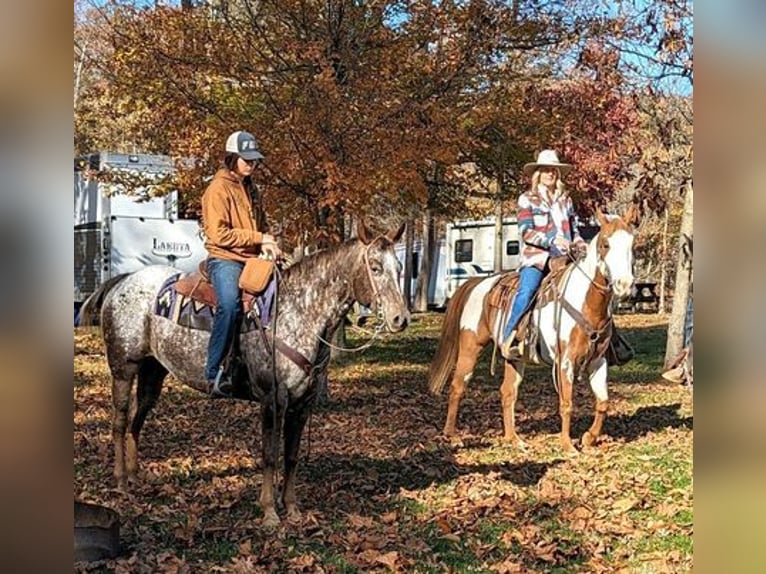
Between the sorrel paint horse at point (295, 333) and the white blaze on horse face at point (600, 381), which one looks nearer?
the sorrel paint horse at point (295, 333)

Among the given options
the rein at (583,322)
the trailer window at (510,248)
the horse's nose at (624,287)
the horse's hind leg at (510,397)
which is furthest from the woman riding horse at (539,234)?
the trailer window at (510,248)

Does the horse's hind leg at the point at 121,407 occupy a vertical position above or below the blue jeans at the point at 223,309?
below

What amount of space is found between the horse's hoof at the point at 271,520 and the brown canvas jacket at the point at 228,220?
187 centimetres

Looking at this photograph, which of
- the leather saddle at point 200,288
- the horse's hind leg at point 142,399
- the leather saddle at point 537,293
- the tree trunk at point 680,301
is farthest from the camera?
the tree trunk at point 680,301

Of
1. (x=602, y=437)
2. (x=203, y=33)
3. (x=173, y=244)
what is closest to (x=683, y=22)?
(x=602, y=437)

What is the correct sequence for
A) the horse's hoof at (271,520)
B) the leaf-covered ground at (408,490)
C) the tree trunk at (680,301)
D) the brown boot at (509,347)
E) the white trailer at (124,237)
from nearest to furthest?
the leaf-covered ground at (408,490)
the horse's hoof at (271,520)
the brown boot at (509,347)
the tree trunk at (680,301)
the white trailer at (124,237)

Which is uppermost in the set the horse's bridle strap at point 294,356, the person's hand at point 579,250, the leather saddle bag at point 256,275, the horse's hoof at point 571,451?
the person's hand at point 579,250

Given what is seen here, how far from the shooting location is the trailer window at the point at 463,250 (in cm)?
2681

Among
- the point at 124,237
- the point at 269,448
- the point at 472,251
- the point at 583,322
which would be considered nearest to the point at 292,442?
the point at 269,448

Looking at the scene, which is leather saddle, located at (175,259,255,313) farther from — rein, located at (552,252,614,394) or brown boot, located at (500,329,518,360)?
rein, located at (552,252,614,394)

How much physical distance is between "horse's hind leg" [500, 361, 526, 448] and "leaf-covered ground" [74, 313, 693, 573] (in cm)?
25

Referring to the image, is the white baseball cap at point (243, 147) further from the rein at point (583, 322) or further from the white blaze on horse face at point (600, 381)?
the white blaze on horse face at point (600, 381)
